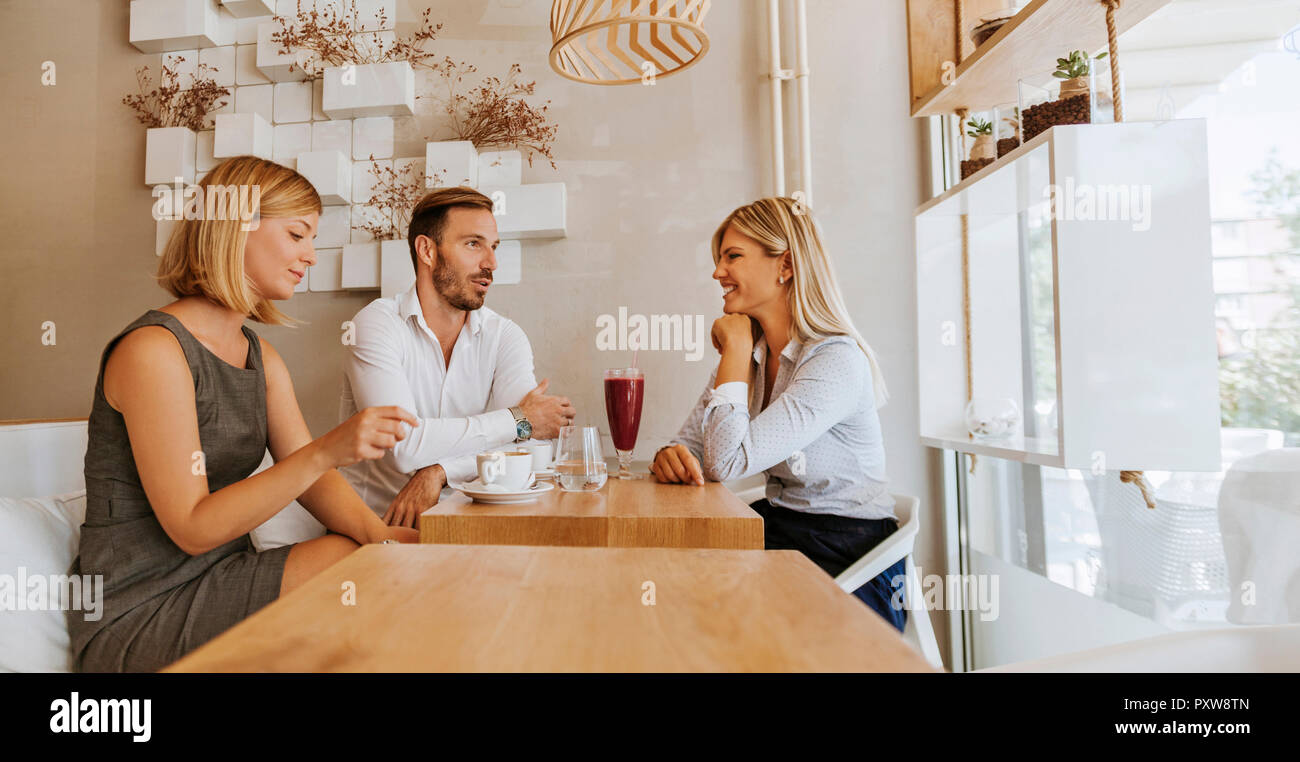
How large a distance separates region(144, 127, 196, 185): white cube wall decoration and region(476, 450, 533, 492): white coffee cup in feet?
6.86

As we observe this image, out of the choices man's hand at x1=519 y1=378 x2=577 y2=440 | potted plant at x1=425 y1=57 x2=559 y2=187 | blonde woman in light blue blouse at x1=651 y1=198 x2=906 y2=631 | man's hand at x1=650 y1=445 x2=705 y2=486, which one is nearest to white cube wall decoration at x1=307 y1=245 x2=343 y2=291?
potted plant at x1=425 y1=57 x2=559 y2=187

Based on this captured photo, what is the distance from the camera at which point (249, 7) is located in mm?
2551

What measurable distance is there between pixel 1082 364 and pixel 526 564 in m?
1.10

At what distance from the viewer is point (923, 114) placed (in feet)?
6.92

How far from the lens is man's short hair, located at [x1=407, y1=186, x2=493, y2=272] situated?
7.28ft

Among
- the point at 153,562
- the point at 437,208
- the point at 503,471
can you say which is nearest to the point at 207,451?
the point at 153,562

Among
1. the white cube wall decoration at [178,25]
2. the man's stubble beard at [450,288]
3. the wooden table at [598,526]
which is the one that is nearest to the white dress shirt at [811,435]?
the wooden table at [598,526]

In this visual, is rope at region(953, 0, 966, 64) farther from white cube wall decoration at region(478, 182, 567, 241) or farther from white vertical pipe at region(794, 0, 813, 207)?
white cube wall decoration at region(478, 182, 567, 241)

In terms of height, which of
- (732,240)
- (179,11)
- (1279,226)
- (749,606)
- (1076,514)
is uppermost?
(179,11)

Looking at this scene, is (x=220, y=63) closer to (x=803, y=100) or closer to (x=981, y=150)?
(x=803, y=100)

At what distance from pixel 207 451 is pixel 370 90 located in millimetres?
1614

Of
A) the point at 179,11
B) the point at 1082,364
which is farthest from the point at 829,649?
the point at 179,11

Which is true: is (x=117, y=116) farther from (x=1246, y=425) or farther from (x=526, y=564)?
(x=1246, y=425)

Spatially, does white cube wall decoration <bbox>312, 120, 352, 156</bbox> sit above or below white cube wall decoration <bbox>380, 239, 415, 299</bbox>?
above
